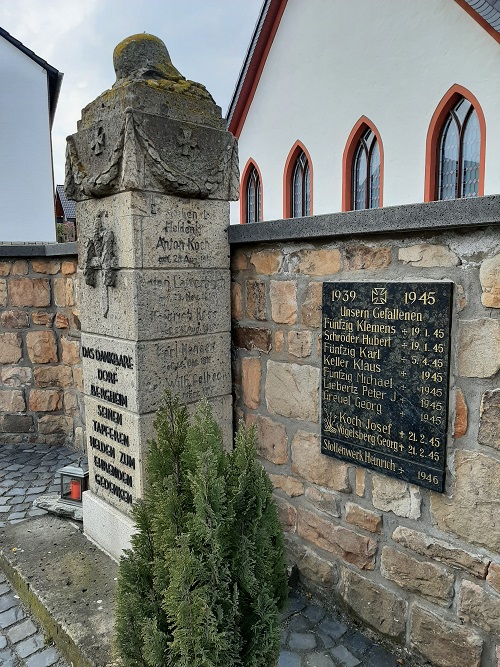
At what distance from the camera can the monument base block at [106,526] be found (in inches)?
111

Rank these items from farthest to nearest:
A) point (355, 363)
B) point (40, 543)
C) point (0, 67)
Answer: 1. point (0, 67)
2. point (40, 543)
3. point (355, 363)

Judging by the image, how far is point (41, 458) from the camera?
15.4 ft

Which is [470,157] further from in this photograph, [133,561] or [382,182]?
[133,561]

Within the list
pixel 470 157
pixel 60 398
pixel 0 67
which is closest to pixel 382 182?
pixel 470 157

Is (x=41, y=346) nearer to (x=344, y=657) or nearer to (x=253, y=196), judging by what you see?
(x=344, y=657)

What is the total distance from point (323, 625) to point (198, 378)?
1320mm

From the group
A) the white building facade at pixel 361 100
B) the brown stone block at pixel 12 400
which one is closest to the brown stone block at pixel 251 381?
the brown stone block at pixel 12 400

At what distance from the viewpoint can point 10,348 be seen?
16.1 ft

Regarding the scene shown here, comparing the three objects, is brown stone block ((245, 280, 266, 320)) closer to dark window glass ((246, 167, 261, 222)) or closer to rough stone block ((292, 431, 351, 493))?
rough stone block ((292, 431, 351, 493))

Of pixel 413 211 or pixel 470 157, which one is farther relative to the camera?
pixel 470 157

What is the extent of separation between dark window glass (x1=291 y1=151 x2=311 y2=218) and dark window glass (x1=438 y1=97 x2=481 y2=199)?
10.4 ft

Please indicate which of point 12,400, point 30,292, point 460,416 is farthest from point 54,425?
point 460,416

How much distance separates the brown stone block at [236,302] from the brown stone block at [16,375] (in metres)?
2.73

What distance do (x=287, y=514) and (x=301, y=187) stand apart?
9521 millimetres
